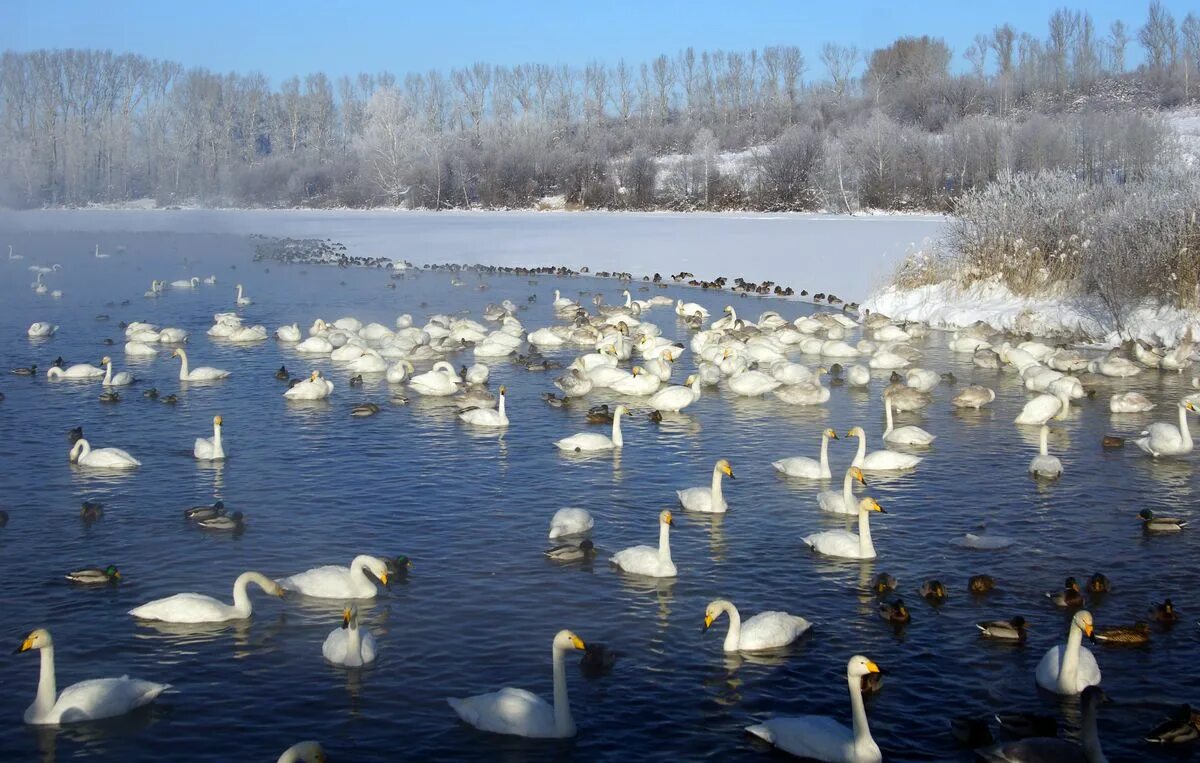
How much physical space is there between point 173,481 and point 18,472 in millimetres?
2053

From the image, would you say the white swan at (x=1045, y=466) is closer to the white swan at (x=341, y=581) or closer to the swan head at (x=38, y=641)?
the white swan at (x=341, y=581)

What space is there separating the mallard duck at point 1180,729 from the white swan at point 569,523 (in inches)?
236

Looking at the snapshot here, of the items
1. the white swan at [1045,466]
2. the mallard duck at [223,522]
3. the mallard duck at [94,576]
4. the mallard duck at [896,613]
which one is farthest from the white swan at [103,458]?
the white swan at [1045,466]

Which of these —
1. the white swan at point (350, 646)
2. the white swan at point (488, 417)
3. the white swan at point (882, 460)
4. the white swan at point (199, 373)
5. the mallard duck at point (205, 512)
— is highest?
the white swan at point (199, 373)

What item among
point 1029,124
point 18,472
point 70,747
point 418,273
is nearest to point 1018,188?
point 418,273

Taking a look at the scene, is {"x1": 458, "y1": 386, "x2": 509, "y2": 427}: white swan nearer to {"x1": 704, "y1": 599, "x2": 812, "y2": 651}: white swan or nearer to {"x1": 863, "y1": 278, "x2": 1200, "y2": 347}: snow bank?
{"x1": 704, "y1": 599, "x2": 812, "y2": 651}: white swan

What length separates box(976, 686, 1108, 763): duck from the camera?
789 cm

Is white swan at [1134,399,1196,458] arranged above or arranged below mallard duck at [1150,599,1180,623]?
above

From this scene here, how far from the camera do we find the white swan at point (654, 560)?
38.6 ft

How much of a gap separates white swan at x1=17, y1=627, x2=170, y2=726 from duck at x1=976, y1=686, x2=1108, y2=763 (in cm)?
594

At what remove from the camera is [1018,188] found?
3088cm

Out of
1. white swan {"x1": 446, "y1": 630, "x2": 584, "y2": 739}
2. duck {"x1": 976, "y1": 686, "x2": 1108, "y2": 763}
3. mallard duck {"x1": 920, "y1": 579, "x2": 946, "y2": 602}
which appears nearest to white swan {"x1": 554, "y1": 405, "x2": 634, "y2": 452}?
mallard duck {"x1": 920, "y1": 579, "x2": 946, "y2": 602}

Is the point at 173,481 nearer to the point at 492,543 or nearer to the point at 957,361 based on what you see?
the point at 492,543

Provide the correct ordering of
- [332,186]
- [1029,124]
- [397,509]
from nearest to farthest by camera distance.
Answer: [397,509]
[1029,124]
[332,186]
